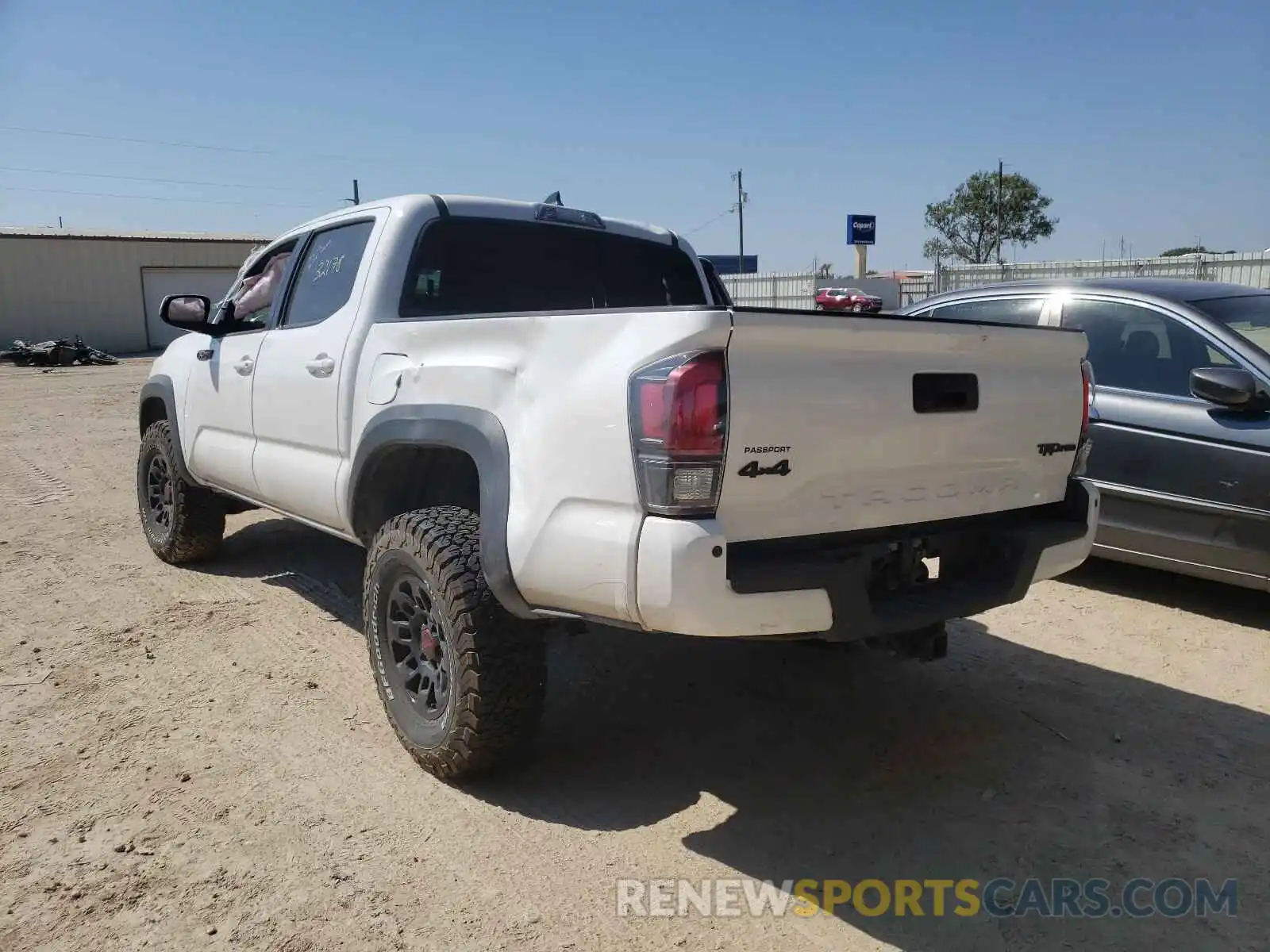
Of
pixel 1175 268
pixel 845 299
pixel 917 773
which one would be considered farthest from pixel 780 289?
pixel 917 773

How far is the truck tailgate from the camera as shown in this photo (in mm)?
2553

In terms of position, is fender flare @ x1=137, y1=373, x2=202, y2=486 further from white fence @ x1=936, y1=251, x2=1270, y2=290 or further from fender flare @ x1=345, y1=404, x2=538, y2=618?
white fence @ x1=936, y1=251, x2=1270, y2=290

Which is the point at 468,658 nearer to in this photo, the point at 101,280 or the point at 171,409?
the point at 171,409

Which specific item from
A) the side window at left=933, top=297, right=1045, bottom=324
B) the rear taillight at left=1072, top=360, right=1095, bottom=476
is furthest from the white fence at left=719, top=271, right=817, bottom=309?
the rear taillight at left=1072, top=360, right=1095, bottom=476

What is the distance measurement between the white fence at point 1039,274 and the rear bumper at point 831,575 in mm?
5747

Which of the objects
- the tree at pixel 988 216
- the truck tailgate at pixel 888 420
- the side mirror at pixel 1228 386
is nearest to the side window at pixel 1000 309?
the side mirror at pixel 1228 386

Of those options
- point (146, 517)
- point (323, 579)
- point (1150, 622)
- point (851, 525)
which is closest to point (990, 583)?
point (851, 525)

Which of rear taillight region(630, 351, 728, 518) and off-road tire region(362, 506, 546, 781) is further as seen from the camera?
off-road tire region(362, 506, 546, 781)

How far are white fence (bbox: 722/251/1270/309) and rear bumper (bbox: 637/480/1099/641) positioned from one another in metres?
5.75

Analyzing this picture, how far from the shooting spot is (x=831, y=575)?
105 inches

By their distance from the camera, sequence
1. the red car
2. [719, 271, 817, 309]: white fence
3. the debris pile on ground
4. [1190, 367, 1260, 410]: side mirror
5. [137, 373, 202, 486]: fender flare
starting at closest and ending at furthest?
1. [1190, 367, 1260, 410]: side mirror
2. [137, 373, 202, 486]: fender flare
3. the debris pile on ground
4. the red car
5. [719, 271, 817, 309]: white fence

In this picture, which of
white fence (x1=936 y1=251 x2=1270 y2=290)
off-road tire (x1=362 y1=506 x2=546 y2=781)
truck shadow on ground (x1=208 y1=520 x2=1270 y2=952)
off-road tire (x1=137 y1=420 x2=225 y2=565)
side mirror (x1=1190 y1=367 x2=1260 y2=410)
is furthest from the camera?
white fence (x1=936 y1=251 x2=1270 y2=290)

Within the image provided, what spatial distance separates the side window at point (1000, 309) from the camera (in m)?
5.81

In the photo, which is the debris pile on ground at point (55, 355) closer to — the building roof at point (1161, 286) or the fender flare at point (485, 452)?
the building roof at point (1161, 286)
